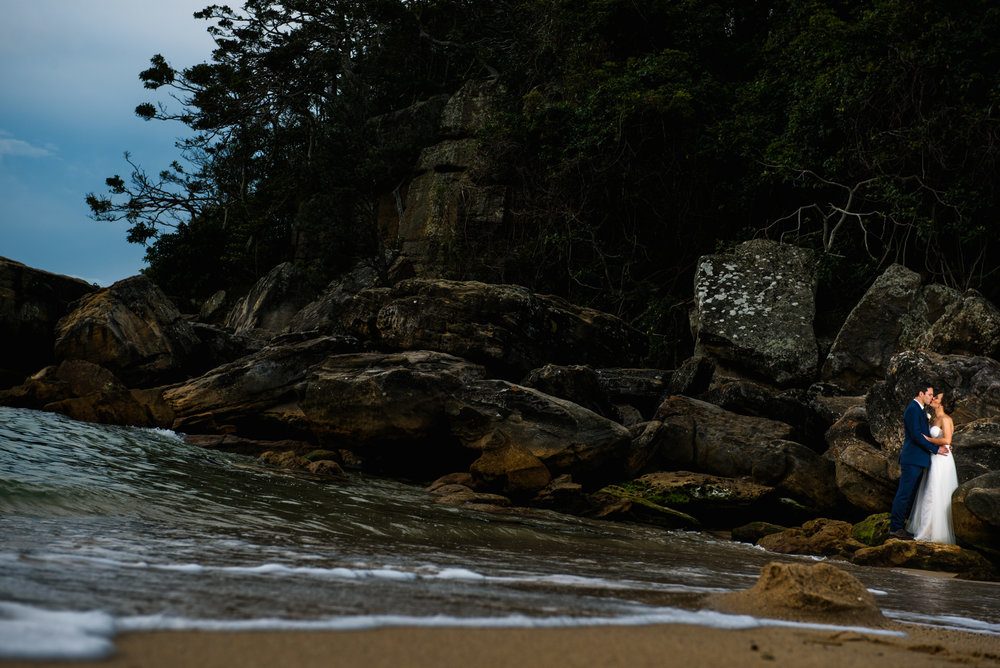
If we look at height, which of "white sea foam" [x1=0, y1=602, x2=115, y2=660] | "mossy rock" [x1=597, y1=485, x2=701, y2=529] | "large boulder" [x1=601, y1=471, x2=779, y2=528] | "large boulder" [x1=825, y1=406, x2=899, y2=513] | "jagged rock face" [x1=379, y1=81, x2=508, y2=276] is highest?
"jagged rock face" [x1=379, y1=81, x2=508, y2=276]

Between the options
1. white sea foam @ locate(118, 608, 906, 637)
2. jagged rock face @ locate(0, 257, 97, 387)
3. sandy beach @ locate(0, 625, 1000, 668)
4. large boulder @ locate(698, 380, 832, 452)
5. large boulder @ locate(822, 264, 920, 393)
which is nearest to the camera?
sandy beach @ locate(0, 625, 1000, 668)

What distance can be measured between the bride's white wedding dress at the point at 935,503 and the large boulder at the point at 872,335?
186 inches

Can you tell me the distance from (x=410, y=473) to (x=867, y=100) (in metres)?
11.0

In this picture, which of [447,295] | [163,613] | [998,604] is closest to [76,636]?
[163,613]

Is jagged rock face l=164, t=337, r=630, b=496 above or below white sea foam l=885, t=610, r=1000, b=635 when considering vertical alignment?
above

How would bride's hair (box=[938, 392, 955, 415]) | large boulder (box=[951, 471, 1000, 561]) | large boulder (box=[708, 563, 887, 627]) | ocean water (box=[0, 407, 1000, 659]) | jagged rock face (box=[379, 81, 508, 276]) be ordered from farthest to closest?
jagged rock face (box=[379, 81, 508, 276]) < bride's hair (box=[938, 392, 955, 415]) < large boulder (box=[951, 471, 1000, 561]) < large boulder (box=[708, 563, 887, 627]) < ocean water (box=[0, 407, 1000, 659])

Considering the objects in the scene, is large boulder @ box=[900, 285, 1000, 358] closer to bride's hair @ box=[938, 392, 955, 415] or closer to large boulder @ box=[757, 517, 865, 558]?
bride's hair @ box=[938, 392, 955, 415]

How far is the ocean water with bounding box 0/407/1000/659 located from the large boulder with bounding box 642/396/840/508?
2.01 meters

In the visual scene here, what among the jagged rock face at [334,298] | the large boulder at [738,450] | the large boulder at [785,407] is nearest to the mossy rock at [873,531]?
the large boulder at [738,450]

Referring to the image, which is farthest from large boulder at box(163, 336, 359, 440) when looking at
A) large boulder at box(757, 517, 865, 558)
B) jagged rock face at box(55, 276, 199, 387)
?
large boulder at box(757, 517, 865, 558)

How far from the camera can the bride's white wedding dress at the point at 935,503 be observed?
24.4ft

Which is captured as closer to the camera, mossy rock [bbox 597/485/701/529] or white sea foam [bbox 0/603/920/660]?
white sea foam [bbox 0/603/920/660]

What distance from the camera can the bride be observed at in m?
7.43

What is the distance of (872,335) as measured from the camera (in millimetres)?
12367
